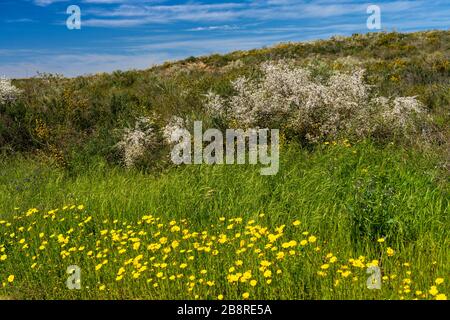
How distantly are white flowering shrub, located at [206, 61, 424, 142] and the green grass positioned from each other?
4.45ft

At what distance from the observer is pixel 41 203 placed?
7145 millimetres

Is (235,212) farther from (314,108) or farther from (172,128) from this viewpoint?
(314,108)

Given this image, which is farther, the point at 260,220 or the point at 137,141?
the point at 137,141

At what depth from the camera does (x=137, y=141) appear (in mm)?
9664

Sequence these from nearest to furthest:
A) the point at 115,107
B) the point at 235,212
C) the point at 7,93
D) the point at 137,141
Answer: the point at 235,212
the point at 137,141
the point at 115,107
the point at 7,93

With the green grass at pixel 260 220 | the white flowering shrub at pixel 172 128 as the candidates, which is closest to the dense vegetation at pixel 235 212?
the green grass at pixel 260 220

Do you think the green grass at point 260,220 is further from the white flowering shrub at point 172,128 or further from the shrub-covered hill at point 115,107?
the shrub-covered hill at point 115,107

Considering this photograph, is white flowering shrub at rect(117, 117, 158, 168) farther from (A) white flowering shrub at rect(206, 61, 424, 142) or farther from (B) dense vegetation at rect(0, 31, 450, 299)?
(A) white flowering shrub at rect(206, 61, 424, 142)

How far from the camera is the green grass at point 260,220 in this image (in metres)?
4.69

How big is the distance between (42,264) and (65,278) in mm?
534

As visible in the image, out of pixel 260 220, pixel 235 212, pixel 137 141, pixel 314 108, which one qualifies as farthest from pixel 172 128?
pixel 260 220

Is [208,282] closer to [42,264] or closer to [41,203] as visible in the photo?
[42,264]

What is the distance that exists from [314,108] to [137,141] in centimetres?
377

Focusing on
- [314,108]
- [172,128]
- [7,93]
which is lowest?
[172,128]
